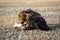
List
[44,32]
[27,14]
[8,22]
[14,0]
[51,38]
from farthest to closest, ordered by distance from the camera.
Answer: [14,0], [8,22], [27,14], [44,32], [51,38]

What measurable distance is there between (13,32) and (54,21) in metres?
2.45

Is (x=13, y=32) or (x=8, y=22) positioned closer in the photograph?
(x=13, y=32)

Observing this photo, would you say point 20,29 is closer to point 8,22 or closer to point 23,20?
point 23,20

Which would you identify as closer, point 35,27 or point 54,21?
point 35,27

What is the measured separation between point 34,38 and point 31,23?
1.14 meters

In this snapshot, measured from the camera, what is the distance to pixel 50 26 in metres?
9.47

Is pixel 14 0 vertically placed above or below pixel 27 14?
below

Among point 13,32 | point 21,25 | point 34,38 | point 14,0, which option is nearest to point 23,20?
point 21,25

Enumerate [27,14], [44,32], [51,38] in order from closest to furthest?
[51,38] < [44,32] < [27,14]

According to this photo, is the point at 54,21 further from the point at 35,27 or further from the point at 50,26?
the point at 35,27

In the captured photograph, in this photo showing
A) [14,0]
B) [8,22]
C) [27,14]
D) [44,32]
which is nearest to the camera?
[44,32]

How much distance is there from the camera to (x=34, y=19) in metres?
8.98

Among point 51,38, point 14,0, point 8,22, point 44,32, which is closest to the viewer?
point 51,38

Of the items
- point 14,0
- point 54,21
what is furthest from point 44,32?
point 14,0
